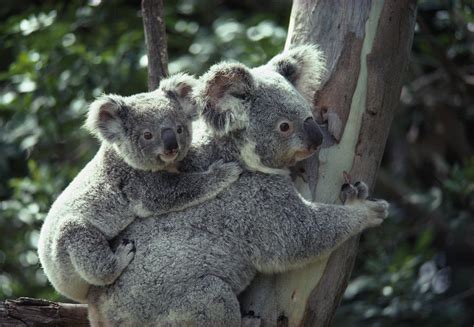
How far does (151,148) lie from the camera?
4242mm

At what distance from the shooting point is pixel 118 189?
4.18 meters

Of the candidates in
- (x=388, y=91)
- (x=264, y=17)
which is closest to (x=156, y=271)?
(x=388, y=91)

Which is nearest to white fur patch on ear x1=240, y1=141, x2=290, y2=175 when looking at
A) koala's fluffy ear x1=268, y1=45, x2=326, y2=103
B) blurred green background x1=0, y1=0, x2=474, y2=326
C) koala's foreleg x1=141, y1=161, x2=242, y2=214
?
koala's foreleg x1=141, y1=161, x2=242, y2=214

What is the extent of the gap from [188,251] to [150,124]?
75 centimetres

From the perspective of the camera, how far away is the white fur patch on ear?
13.8ft

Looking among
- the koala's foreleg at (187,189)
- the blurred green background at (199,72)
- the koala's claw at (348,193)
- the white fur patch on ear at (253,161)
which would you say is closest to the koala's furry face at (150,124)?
the koala's foreleg at (187,189)

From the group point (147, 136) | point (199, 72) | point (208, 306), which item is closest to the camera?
point (208, 306)

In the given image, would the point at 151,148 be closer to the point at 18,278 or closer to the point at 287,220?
the point at 287,220

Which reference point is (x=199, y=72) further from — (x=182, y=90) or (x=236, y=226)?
(x=236, y=226)

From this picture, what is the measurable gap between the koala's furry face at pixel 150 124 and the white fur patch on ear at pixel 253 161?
307 millimetres

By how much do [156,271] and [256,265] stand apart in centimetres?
51

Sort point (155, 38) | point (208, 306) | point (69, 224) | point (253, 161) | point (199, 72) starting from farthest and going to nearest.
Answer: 1. point (199, 72)
2. point (155, 38)
3. point (253, 161)
4. point (69, 224)
5. point (208, 306)

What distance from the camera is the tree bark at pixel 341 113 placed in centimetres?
420

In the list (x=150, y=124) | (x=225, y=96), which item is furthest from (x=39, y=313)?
(x=225, y=96)
